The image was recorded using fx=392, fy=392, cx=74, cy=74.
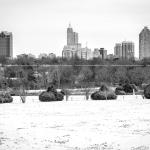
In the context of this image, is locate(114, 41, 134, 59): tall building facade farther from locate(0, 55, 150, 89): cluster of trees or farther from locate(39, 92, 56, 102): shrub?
locate(39, 92, 56, 102): shrub

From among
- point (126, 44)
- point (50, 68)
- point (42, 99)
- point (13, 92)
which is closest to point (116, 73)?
point (50, 68)

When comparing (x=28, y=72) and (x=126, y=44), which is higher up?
(x=126, y=44)

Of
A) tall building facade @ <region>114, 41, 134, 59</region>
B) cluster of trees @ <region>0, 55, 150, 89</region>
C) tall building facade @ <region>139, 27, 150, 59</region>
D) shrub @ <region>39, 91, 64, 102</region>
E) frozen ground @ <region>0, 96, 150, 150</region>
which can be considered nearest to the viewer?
frozen ground @ <region>0, 96, 150, 150</region>

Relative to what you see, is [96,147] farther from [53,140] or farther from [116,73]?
[116,73]

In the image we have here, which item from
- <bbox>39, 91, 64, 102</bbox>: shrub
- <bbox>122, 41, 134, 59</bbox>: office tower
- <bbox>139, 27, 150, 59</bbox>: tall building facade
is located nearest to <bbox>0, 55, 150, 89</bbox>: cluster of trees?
<bbox>39, 91, 64, 102</bbox>: shrub

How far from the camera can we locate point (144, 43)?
103m

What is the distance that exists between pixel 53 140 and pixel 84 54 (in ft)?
355

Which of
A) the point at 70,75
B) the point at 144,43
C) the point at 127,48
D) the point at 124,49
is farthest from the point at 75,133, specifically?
the point at 127,48

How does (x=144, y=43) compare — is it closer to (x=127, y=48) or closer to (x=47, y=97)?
(x=127, y=48)

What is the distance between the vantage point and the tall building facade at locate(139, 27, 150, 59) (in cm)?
10154

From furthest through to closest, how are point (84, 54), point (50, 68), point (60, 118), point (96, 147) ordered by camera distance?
point (84, 54) < point (50, 68) < point (60, 118) < point (96, 147)

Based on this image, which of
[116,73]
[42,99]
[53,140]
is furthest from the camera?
[116,73]

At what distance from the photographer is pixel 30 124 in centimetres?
1298

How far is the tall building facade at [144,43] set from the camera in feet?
333
